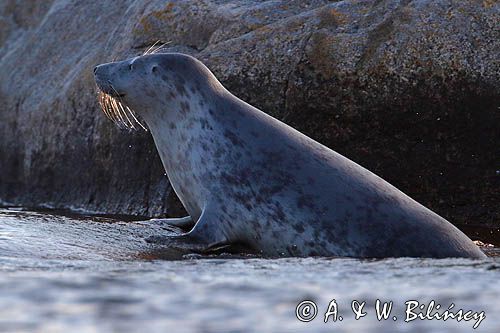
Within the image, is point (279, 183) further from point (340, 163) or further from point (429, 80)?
point (429, 80)

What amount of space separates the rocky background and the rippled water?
104 inches

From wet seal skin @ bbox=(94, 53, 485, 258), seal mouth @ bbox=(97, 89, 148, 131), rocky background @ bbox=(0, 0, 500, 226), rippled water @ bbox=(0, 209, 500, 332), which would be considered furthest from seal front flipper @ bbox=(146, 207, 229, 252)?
rocky background @ bbox=(0, 0, 500, 226)

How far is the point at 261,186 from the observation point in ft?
19.9

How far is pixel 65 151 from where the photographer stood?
9.20 metres

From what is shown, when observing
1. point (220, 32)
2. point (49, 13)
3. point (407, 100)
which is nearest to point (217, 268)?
point (407, 100)

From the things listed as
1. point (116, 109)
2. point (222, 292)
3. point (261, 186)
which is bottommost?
point (222, 292)

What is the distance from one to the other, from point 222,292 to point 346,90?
13.2ft

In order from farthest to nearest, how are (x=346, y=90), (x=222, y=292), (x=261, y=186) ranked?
(x=346, y=90)
(x=261, y=186)
(x=222, y=292)

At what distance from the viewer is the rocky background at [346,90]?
7355mm

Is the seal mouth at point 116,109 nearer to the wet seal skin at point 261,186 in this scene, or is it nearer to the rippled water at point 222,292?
the wet seal skin at point 261,186

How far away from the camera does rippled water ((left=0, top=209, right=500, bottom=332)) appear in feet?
10.3

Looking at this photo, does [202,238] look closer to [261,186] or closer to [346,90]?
[261,186]

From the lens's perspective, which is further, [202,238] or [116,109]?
[116,109]

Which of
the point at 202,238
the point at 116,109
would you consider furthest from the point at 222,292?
the point at 116,109
